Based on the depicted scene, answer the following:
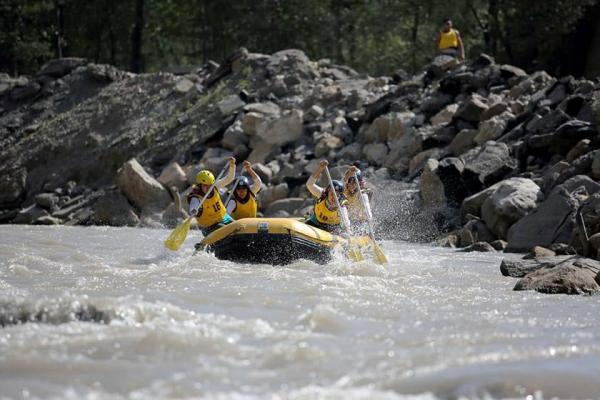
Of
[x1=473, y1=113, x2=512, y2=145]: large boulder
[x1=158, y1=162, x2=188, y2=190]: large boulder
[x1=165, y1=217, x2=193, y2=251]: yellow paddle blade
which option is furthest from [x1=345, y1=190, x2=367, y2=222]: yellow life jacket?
[x1=158, y1=162, x2=188, y2=190]: large boulder

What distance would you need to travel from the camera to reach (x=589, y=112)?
17.3 meters

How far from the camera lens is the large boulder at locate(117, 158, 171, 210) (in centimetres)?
2186

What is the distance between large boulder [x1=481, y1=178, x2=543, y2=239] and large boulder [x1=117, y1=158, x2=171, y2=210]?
893cm

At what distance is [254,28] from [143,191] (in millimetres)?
15584

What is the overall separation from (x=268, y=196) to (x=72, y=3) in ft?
69.4

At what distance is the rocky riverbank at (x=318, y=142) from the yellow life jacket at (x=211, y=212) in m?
3.80

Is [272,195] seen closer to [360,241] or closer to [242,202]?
[242,202]

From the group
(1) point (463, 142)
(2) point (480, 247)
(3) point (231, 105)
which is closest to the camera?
(2) point (480, 247)

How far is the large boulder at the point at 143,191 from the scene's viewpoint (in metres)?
21.9

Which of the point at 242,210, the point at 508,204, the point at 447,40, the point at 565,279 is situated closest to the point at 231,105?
the point at 447,40

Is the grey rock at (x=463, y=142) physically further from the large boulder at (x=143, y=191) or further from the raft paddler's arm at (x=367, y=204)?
the large boulder at (x=143, y=191)

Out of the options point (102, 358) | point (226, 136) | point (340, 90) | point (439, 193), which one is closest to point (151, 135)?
point (226, 136)

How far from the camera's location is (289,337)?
685 cm

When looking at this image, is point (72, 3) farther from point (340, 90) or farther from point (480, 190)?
point (480, 190)
